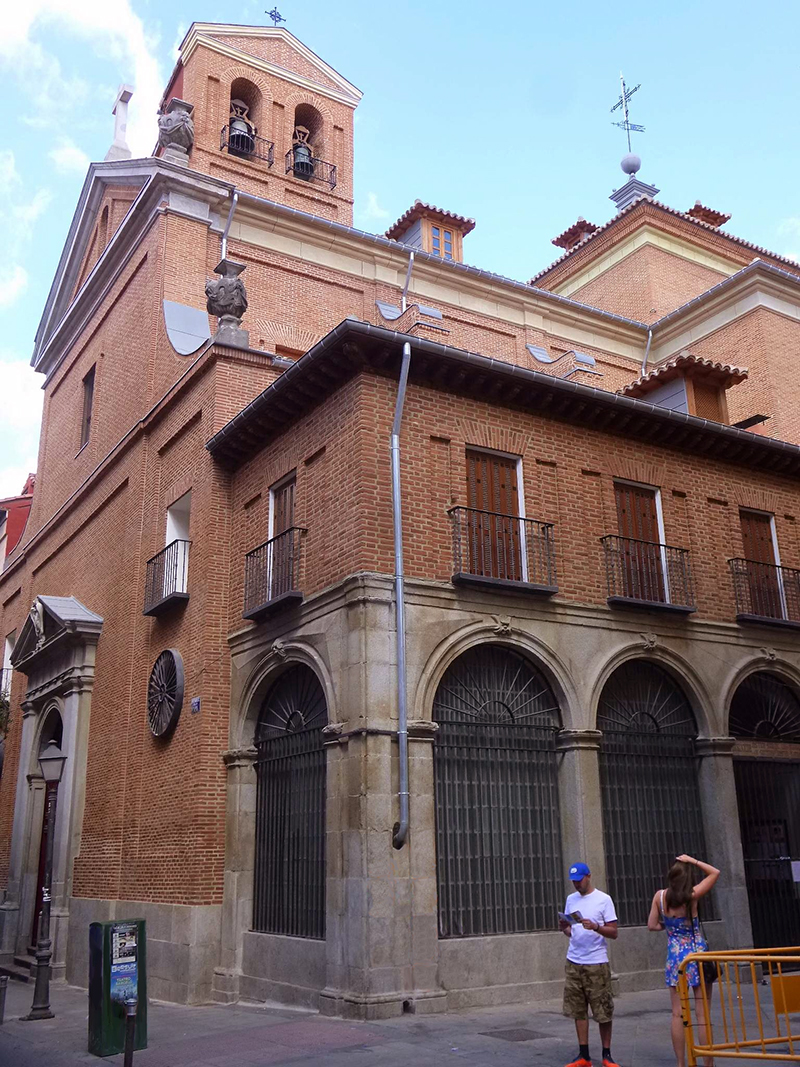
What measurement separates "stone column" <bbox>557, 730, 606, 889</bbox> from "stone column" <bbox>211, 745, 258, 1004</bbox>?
4.12 meters

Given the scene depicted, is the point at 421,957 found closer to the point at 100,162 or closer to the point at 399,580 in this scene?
the point at 399,580

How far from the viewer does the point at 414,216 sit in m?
24.5

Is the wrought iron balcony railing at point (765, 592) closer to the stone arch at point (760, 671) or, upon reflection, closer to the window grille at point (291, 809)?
the stone arch at point (760, 671)

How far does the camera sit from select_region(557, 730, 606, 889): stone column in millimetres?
11984

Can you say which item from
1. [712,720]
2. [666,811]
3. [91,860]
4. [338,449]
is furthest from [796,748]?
[91,860]

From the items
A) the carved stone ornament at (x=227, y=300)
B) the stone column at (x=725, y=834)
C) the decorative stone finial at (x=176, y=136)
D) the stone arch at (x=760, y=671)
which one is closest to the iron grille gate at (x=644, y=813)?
the stone column at (x=725, y=834)

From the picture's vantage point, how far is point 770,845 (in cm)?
1412

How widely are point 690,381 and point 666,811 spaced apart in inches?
287

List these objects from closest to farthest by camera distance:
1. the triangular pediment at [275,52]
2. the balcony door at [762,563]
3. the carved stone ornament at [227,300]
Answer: the balcony door at [762,563] < the carved stone ornament at [227,300] < the triangular pediment at [275,52]

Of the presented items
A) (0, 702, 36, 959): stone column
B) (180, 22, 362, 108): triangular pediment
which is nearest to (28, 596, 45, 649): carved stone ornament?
(0, 702, 36, 959): stone column

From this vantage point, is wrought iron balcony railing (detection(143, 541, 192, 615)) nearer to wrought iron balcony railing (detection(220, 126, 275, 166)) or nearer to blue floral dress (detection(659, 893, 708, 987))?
blue floral dress (detection(659, 893, 708, 987))

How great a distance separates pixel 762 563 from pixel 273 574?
291 inches

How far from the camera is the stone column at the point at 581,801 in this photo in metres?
12.0

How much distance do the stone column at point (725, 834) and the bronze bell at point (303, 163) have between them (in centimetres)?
1591
